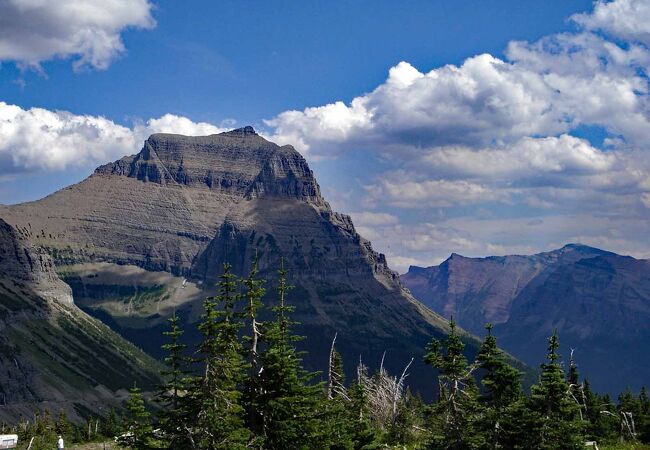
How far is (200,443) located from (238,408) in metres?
3.69

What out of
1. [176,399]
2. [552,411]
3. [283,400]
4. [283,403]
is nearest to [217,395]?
[176,399]

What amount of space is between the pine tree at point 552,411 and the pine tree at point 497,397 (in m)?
1.45

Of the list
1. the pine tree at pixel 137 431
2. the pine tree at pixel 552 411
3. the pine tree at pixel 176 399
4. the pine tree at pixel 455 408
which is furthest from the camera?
the pine tree at pixel 137 431

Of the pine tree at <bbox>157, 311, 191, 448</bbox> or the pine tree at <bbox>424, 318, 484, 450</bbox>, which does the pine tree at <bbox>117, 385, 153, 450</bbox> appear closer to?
the pine tree at <bbox>157, 311, 191, 448</bbox>

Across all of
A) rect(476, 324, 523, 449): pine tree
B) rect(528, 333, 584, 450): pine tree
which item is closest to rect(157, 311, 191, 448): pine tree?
rect(476, 324, 523, 449): pine tree

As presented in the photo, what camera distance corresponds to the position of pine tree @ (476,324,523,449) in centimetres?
5309

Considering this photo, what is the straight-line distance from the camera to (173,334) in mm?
55219

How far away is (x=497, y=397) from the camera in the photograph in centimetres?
5394

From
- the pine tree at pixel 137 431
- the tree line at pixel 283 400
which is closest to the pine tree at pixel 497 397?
the tree line at pixel 283 400

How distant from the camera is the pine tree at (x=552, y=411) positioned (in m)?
52.5

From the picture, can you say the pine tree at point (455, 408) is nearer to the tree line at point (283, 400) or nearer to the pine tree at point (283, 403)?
the tree line at point (283, 400)

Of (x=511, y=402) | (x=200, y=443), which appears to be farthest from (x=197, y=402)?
(x=511, y=402)

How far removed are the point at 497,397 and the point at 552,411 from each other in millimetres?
4178

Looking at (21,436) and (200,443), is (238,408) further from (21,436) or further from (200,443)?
(21,436)
